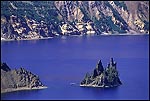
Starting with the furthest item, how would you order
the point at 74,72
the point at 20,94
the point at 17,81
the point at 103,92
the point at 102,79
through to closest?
the point at 74,72 → the point at 102,79 → the point at 17,81 → the point at 103,92 → the point at 20,94

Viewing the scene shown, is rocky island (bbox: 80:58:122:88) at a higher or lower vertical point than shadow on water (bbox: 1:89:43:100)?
higher

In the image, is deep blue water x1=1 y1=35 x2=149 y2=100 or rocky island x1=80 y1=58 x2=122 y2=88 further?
rocky island x1=80 y1=58 x2=122 y2=88

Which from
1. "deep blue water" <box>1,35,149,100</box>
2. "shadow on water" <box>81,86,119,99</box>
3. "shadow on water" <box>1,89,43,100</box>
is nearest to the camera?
"shadow on water" <box>1,89,43,100</box>

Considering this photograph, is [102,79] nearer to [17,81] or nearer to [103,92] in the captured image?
[103,92]

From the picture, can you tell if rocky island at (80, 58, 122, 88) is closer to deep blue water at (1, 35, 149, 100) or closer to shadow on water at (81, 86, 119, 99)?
deep blue water at (1, 35, 149, 100)

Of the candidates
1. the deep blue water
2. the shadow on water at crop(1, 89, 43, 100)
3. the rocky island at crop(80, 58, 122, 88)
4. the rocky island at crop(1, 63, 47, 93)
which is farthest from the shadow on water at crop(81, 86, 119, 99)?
the shadow on water at crop(1, 89, 43, 100)

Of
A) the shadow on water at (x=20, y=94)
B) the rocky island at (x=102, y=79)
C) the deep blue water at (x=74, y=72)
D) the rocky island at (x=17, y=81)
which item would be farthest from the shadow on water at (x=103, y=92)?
the shadow on water at (x=20, y=94)

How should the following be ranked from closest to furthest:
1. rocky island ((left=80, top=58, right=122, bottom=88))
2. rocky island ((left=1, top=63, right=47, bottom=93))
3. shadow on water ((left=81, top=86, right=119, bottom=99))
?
shadow on water ((left=81, top=86, right=119, bottom=99)) → rocky island ((left=1, top=63, right=47, bottom=93)) → rocky island ((left=80, top=58, right=122, bottom=88))

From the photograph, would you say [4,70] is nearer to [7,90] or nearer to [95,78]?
[7,90]

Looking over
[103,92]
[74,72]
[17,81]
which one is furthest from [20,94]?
[74,72]
